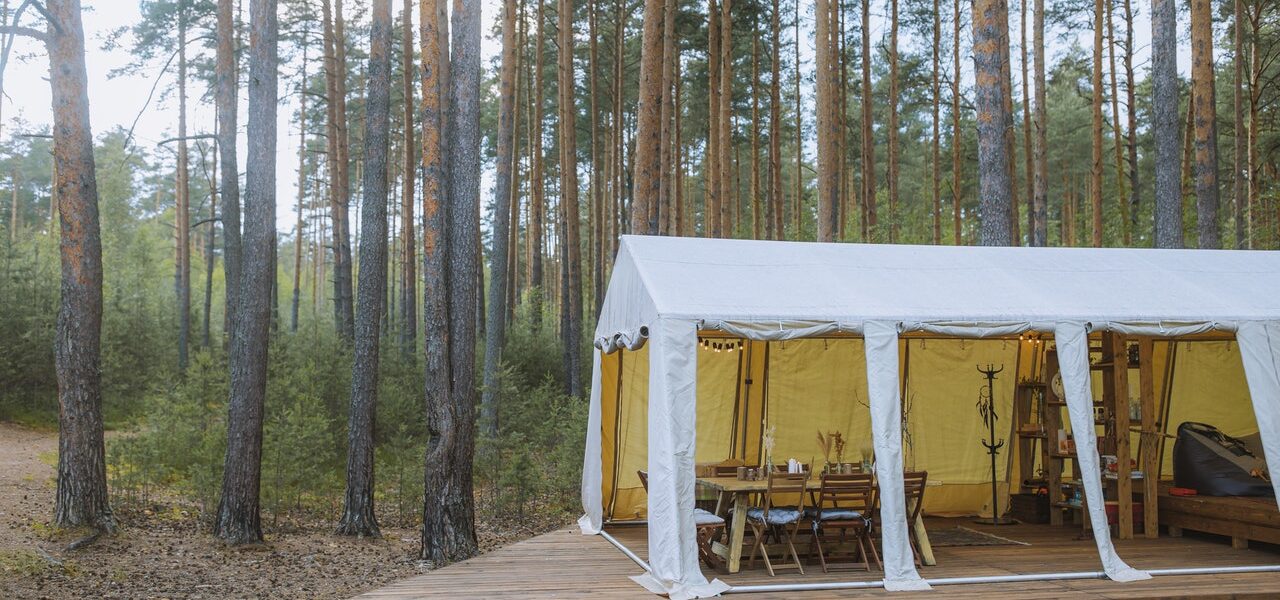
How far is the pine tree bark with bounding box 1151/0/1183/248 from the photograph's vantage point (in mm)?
9430

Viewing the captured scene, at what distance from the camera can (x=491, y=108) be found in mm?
21219

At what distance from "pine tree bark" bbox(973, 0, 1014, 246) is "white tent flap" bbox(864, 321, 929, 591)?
3.79 meters

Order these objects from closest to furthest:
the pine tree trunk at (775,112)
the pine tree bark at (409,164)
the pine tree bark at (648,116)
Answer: the pine tree bark at (648,116), the pine tree bark at (409,164), the pine tree trunk at (775,112)

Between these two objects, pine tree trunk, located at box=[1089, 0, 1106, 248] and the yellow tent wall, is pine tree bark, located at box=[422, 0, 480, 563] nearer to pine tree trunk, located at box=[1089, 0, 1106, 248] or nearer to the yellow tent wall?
the yellow tent wall

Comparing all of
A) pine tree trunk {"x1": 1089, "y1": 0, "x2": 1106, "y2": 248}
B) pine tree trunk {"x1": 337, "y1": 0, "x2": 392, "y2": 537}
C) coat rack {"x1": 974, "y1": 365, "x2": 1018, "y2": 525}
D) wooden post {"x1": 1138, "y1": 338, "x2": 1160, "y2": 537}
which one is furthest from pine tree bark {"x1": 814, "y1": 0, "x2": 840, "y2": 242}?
pine tree trunk {"x1": 1089, "y1": 0, "x2": 1106, "y2": 248}

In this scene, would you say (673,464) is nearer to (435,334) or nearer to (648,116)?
(435,334)

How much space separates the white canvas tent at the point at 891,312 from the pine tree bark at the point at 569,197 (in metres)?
7.91

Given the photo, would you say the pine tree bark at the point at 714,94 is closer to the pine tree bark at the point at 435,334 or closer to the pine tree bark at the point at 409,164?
the pine tree bark at the point at 409,164

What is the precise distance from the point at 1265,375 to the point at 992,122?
3.62 metres

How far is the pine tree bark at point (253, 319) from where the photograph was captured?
8.54 m

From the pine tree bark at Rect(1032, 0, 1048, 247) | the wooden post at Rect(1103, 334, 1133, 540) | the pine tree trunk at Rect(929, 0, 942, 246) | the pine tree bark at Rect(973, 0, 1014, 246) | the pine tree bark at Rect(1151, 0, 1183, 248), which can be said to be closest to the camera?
the wooden post at Rect(1103, 334, 1133, 540)

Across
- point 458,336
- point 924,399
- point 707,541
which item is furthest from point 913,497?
point 458,336

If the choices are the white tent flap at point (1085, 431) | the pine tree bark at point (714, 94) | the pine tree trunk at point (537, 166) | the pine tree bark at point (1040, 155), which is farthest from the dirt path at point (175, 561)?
the pine tree bark at point (1040, 155)

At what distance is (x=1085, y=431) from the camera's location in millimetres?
5898
